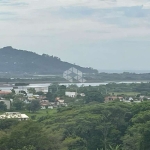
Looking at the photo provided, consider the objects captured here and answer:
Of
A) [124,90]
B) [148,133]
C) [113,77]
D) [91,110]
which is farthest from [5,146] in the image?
[113,77]

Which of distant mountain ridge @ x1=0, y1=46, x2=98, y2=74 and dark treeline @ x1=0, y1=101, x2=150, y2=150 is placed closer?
dark treeline @ x1=0, y1=101, x2=150, y2=150

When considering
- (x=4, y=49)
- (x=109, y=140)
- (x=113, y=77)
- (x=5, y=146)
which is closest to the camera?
(x=5, y=146)

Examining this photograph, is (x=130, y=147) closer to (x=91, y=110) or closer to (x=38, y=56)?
(x=91, y=110)

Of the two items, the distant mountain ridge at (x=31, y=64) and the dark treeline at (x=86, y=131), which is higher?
the distant mountain ridge at (x=31, y=64)

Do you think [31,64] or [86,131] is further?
[31,64]

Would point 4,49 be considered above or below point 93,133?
above

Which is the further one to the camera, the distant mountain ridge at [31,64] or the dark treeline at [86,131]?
the distant mountain ridge at [31,64]

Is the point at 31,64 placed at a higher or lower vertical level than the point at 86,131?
higher

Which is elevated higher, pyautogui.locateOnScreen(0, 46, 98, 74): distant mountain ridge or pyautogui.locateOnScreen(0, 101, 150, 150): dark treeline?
pyautogui.locateOnScreen(0, 46, 98, 74): distant mountain ridge
